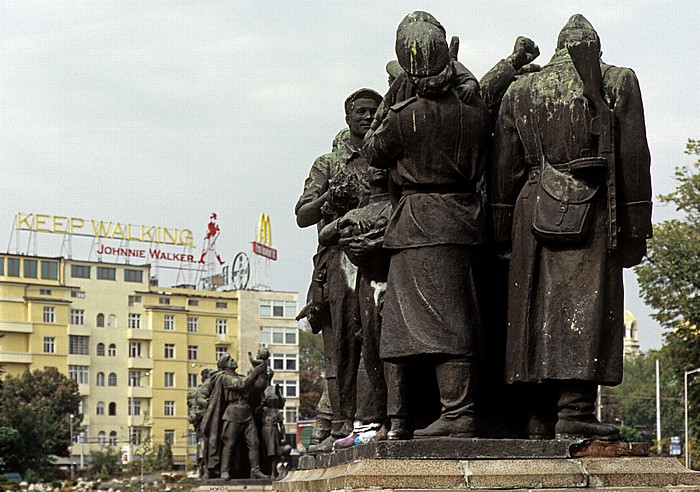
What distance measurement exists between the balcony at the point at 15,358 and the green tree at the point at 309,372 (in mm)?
23340

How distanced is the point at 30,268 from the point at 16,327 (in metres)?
5.04

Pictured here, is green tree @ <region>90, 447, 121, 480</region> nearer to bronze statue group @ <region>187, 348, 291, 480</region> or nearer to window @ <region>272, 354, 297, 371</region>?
window @ <region>272, 354, 297, 371</region>

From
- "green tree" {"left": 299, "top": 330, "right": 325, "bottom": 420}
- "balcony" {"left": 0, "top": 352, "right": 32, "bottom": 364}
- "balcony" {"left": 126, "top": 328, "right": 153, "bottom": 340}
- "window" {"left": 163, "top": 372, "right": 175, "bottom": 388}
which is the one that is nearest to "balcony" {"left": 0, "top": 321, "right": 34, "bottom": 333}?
"balcony" {"left": 0, "top": 352, "right": 32, "bottom": 364}

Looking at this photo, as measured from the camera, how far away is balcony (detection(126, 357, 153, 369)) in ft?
393

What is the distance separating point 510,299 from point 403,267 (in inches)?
30.4

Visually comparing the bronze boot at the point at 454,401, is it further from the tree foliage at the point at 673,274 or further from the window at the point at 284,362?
the window at the point at 284,362

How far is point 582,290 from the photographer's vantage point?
948 cm

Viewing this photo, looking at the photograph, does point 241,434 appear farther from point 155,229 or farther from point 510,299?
point 155,229

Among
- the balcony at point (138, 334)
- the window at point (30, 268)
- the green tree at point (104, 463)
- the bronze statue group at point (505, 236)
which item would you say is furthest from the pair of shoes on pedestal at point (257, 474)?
the balcony at point (138, 334)

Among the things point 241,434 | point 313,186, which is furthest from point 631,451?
point 241,434

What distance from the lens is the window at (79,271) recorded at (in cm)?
11681

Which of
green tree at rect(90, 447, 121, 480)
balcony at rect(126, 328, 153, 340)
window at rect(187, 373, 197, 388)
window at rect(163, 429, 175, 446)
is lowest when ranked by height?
window at rect(163, 429, 175, 446)

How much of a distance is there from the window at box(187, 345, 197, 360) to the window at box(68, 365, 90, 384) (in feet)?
31.7

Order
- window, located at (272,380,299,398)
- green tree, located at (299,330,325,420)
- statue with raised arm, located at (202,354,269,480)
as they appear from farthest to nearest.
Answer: green tree, located at (299,330,325,420) → window, located at (272,380,299,398) → statue with raised arm, located at (202,354,269,480)
